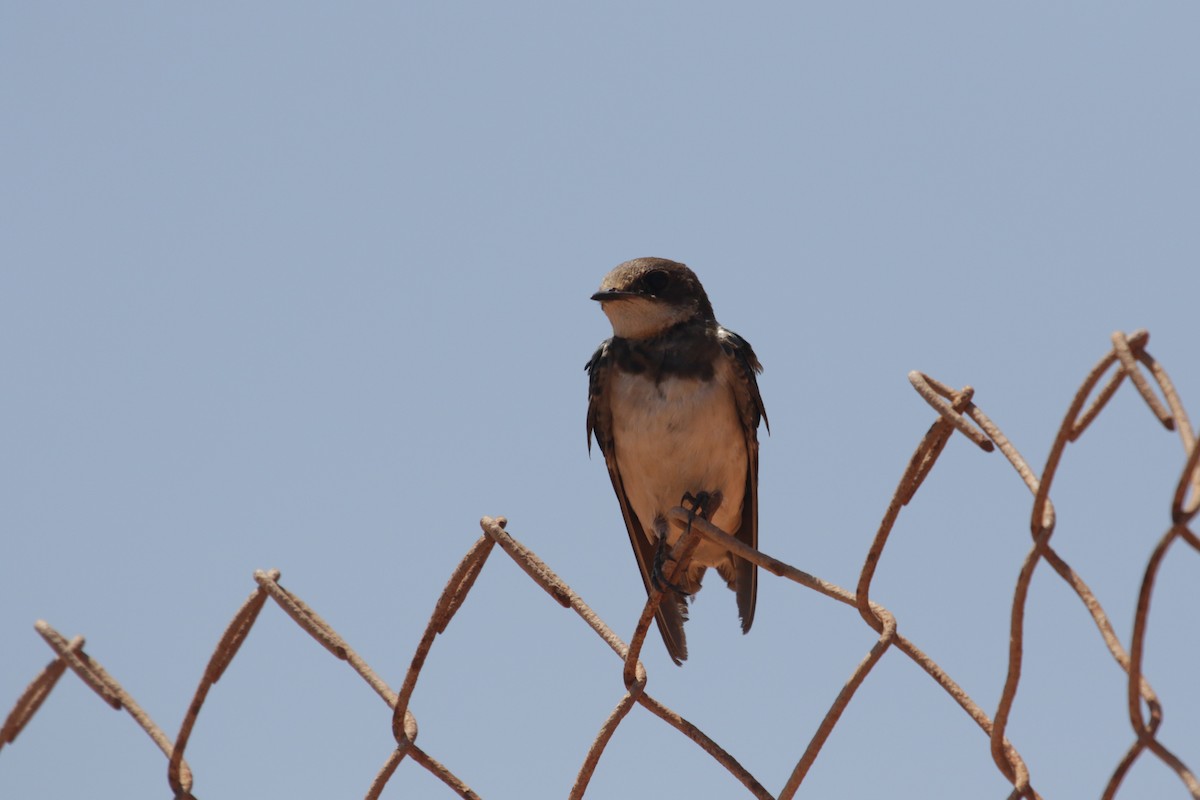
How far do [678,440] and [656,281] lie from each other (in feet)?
2.17

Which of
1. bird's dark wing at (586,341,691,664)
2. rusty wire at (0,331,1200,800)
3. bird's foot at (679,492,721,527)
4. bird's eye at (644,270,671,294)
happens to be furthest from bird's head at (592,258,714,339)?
rusty wire at (0,331,1200,800)

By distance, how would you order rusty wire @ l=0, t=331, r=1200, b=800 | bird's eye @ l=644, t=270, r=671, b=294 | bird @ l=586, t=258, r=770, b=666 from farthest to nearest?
1. bird's eye @ l=644, t=270, r=671, b=294
2. bird @ l=586, t=258, r=770, b=666
3. rusty wire @ l=0, t=331, r=1200, b=800

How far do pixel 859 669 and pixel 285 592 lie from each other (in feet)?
3.86

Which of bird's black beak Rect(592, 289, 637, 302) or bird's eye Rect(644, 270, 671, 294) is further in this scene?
bird's eye Rect(644, 270, 671, 294)

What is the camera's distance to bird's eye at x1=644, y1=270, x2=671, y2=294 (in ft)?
17.9

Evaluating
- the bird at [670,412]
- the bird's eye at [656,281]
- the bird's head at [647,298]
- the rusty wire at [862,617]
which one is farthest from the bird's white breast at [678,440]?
the rusty wire at [862,617]

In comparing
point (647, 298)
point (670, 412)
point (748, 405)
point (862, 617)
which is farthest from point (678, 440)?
point (862, 617)

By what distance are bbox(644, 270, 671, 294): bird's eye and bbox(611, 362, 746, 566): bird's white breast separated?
1.17ft

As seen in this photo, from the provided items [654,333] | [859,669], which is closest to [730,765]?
[859,669]

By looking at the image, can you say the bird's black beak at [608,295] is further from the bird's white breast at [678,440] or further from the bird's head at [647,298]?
the bird's white breast at [678,440]

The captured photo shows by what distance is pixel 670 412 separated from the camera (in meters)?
5.15

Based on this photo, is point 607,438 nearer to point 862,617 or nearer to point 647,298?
point 647,298

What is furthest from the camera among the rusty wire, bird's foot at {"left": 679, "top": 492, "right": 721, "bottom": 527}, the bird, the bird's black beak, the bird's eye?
the bird's eye

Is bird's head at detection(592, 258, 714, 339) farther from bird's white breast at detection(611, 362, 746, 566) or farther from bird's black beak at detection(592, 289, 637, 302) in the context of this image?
bird's white breast at detection(611, 362, 746, 566)
